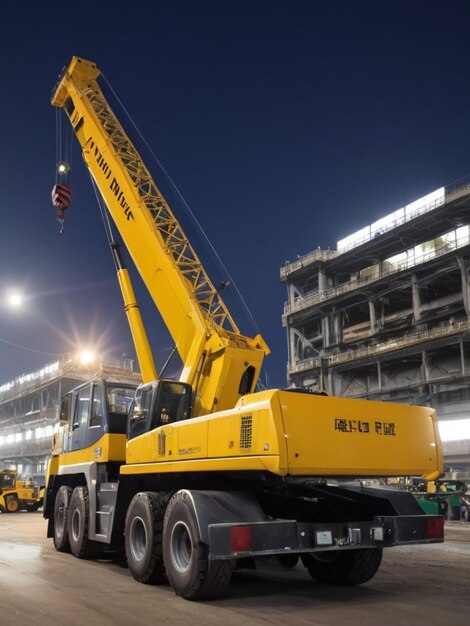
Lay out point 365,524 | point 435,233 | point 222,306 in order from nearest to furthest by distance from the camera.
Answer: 1. point 365,524
2. point 222,306
3. point 435,233

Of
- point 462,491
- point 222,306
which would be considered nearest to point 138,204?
point 222,306

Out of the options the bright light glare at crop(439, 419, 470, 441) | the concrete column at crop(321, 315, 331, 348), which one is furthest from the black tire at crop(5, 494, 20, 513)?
the concrete column at crop(321, 315, 331, 348)

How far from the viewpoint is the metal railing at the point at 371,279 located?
55.0 metres

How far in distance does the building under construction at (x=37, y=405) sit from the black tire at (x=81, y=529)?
60.5 metres

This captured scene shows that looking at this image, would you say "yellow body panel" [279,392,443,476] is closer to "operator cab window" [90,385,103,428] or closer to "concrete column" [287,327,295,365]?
"operator cab window" [90,385,103,428]

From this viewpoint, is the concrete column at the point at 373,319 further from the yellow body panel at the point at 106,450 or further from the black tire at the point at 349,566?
the black tire at the point at 349,566

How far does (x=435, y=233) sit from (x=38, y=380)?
182ft

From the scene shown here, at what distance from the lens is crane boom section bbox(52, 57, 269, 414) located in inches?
443

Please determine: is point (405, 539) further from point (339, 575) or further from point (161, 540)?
point (161, 540)

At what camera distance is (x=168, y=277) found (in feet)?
42.9

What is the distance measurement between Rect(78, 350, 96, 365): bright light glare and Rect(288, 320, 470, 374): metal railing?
26.6 metres

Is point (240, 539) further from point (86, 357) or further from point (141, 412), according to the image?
point (86, 357)

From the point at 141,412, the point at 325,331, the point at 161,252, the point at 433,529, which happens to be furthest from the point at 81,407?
the point at 325,331

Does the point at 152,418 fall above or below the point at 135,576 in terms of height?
above
